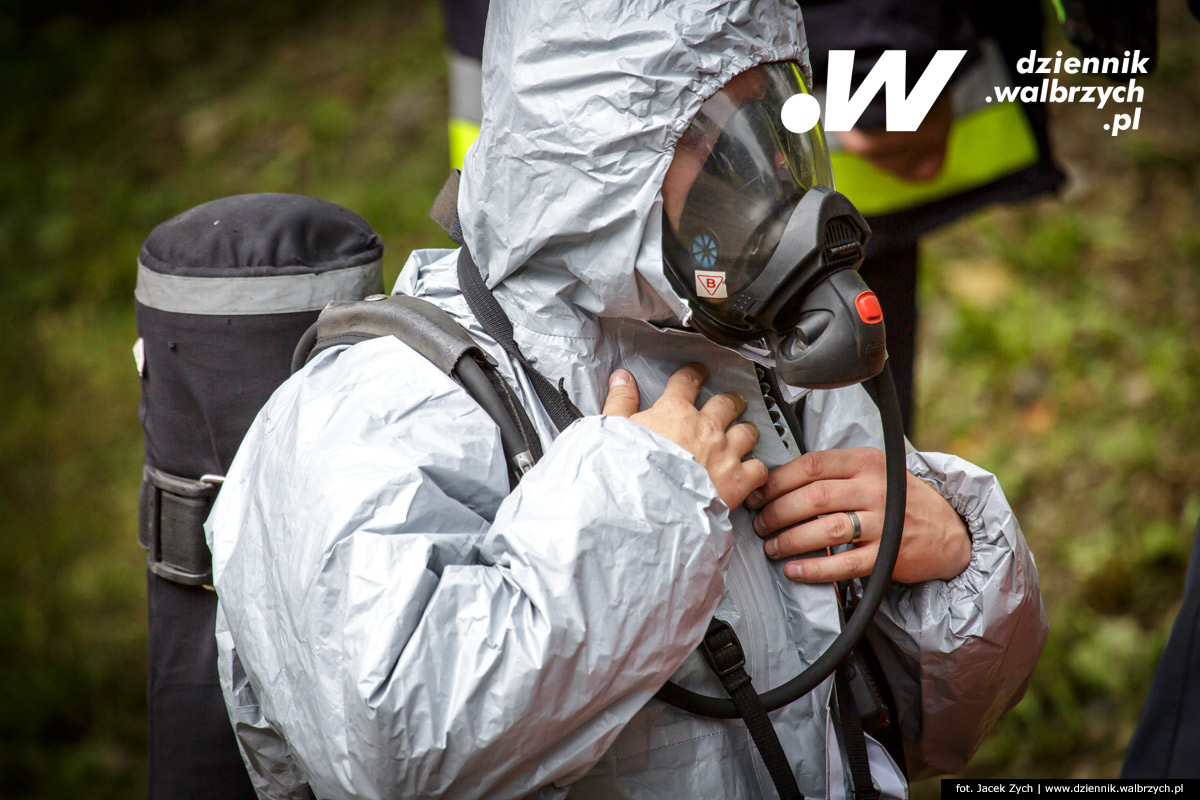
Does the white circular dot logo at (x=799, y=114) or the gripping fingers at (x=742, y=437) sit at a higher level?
the white circular dot logo at (x=799, y=114)

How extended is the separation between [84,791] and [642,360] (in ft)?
8.96

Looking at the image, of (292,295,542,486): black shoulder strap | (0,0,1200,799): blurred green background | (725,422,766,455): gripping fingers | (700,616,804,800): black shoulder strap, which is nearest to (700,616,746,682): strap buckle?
(700,616,804,800): black shoulder strap

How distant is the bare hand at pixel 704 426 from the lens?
1.41m

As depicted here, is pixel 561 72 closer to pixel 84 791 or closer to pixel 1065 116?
pixel 84 791

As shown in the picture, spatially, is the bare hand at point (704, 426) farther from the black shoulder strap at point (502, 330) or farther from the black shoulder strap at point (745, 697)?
the black shoulder strap at point (745, 697)

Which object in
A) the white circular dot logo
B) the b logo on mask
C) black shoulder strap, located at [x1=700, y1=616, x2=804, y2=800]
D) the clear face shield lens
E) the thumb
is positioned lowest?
black shoulder strap, located at [x1=700, y1=616, x2=804, y2=800]

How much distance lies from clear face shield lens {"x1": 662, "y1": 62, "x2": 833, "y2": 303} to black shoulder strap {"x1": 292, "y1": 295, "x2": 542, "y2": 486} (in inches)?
11.9

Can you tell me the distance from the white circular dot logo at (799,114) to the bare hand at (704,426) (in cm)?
40

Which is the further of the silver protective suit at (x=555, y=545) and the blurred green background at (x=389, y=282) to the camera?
the blurred green background at (x=389, y=282)

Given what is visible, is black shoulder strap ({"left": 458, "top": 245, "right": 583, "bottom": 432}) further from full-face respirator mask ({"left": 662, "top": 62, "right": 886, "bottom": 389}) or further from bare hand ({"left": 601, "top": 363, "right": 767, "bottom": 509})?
full-face respirator mask ({"left": 662, "top": 62, "right": 886, "bottom": 389})

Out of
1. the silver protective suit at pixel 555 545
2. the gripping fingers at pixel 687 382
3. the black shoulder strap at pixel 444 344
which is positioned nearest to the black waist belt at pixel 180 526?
the silver protective suit at pixel 555 545

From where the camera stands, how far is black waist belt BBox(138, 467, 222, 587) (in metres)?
1.73

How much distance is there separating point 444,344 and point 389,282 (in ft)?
11.6

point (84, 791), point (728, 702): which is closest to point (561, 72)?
point (728, 702)
